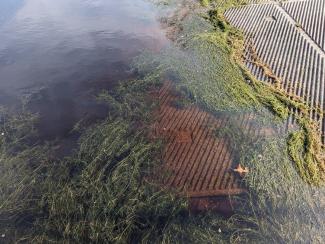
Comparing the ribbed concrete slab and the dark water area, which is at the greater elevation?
the dark water area

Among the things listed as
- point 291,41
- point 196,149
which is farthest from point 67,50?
point 291,41

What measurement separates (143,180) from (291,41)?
5547mm

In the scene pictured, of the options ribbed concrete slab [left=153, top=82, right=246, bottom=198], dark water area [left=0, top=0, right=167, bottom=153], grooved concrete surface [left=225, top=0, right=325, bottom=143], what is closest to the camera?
ribbed concrete slab [left=153, top=82, right=246, bottom=198]

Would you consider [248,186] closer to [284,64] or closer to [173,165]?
[173,165]

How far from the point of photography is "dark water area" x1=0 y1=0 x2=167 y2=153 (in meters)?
7.30

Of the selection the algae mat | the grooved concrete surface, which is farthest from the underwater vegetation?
the grooved concrete surface

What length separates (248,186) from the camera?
17.7 ft

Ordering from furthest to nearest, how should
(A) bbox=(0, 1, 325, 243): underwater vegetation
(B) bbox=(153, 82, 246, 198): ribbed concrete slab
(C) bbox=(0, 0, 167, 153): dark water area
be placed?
(C) bbox=(0, 0, 167, 153): dark water area
(B) bbox=(153, 82, 246, 198): ribbed concrete slab
(A) bbox=(0, 1, 325, 243): underwater vegetation

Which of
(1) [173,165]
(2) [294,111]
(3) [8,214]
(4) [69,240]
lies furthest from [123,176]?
(2) [294,111]

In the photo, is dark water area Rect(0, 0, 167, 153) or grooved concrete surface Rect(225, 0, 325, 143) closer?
grooved concrete surface Rect(225, 0, 325, 143)

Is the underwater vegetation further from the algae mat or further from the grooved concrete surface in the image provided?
the grooved concrete surface

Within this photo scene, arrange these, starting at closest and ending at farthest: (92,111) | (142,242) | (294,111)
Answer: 1. (142,242)
2. (294,111)
3. (92,111)

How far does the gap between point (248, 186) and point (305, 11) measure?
259 inches

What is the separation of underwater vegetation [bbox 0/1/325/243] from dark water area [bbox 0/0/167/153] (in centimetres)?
49
